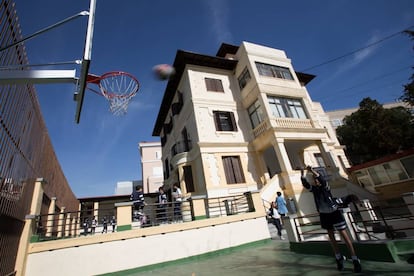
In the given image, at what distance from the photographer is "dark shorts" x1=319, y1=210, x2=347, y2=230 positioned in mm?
3947

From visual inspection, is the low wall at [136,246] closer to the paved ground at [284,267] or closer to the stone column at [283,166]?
the paved ground at [284,267]

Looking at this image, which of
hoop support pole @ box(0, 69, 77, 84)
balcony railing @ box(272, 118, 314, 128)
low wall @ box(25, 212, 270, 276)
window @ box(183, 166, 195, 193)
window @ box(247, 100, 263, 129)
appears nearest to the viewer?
hoop support pole @ box(0, 69, 77, 84)

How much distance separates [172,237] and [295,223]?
415cm

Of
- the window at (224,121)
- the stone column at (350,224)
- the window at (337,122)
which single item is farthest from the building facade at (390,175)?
the window at (337,122)

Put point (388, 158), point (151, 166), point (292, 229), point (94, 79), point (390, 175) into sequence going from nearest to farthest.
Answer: point (94, 79), point (292, 229), point (388, 158), point (390, 175), point (151, 166)

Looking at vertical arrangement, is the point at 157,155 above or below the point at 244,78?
above

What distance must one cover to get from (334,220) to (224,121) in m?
11.7

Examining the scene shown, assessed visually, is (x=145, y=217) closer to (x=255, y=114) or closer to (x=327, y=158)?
(x=255, y=114)

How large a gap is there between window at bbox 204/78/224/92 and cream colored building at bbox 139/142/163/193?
21844 mm

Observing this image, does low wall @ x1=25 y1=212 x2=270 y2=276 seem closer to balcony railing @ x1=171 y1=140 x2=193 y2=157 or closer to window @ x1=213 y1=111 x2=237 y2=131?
window @ x1=213 y1=111 x2=237 y2=131

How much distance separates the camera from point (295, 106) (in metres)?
15.2

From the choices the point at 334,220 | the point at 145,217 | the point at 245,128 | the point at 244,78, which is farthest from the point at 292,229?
the point at 244,78

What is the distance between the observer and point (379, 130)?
2536 cm

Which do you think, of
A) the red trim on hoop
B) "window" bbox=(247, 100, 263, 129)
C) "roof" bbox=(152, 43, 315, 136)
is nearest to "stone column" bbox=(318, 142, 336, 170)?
"window" bbox=(247, 100, 263, 129)
